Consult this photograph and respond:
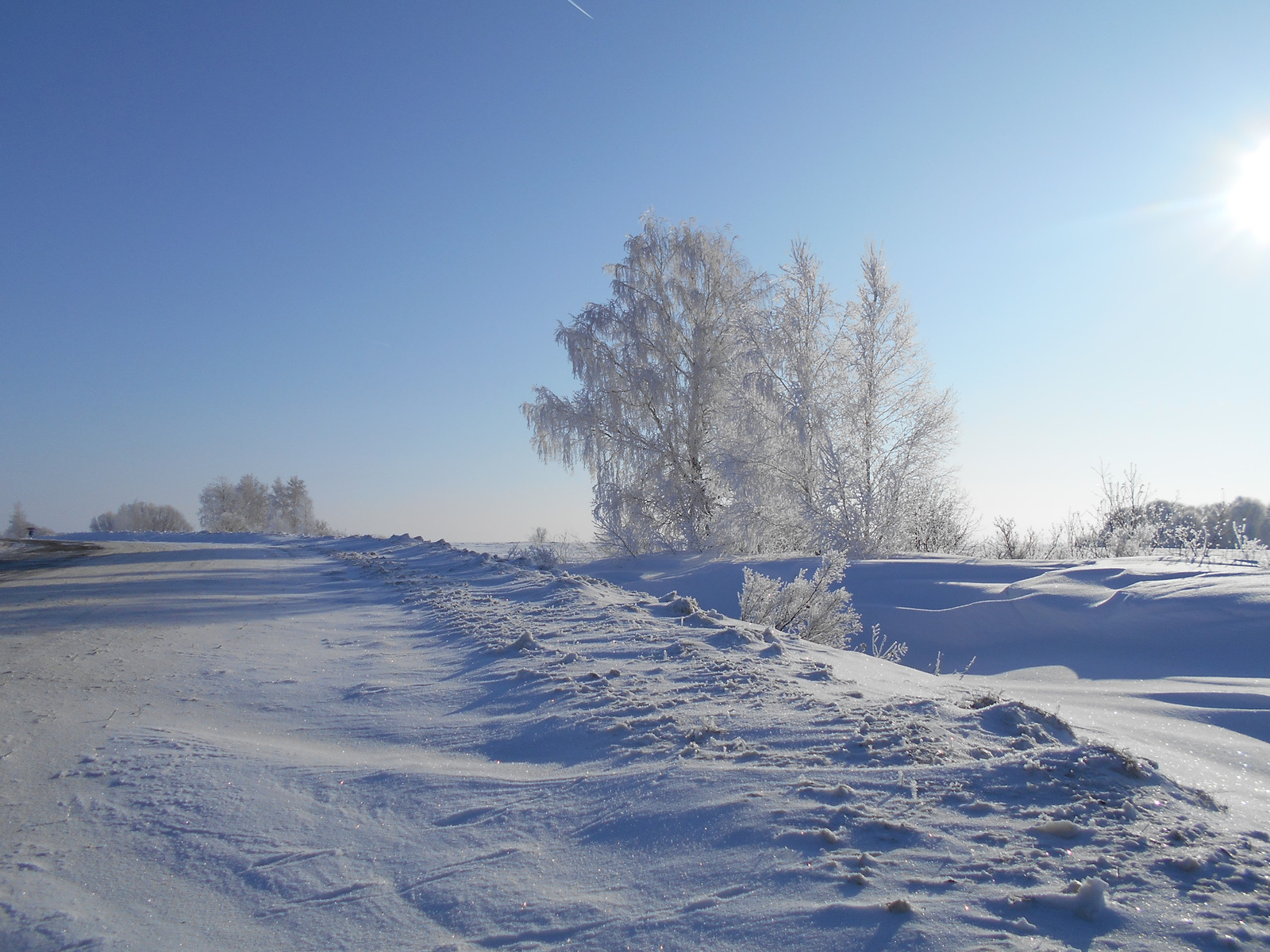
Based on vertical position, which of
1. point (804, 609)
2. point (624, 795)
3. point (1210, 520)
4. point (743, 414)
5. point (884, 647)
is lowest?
point (884, 647)

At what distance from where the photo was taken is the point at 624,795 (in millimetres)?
2338

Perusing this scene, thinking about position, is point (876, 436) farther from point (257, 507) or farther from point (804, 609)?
point (257, 507)

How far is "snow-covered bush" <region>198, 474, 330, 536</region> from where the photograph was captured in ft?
146

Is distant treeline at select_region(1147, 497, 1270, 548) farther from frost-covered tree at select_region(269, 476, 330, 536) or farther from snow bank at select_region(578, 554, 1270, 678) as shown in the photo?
frost-covered tree at select_region(269, 476, 330, 536)

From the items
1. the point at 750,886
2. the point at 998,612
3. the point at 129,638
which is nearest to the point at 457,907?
the point at 750,886

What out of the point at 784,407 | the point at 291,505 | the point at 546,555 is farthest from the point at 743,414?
the point at 291,505

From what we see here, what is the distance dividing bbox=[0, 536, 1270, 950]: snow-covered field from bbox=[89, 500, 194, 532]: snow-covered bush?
52.2m

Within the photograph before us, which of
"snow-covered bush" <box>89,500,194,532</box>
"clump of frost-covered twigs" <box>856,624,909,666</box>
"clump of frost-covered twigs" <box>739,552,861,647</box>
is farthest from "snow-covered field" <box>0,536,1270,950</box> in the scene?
"snow-covered bush" <box>89,500,194,532</box>

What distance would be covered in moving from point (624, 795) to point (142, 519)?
58439 millimetres

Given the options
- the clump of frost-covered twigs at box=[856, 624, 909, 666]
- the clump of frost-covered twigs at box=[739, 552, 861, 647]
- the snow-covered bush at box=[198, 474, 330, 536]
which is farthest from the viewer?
the snow-covered bush at box=[198, 474, 330, 536]

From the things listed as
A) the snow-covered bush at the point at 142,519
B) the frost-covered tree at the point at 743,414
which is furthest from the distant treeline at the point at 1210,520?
the snow-covered bush at the point at 142,519

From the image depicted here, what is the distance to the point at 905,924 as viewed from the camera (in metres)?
1.53

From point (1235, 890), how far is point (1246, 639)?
15.1ft

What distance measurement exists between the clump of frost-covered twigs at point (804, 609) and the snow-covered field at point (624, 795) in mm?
1315
